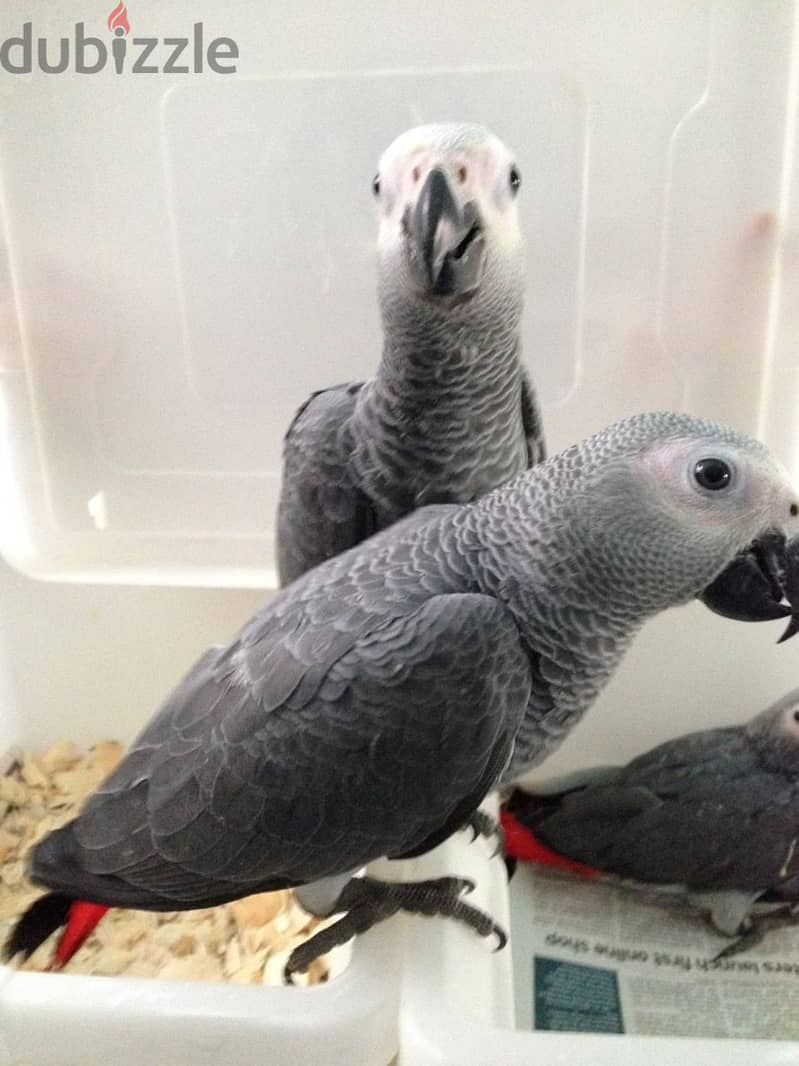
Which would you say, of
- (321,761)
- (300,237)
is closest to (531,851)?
(321,761)

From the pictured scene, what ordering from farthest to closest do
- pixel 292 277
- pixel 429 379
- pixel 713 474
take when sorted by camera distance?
1. pixel 292 277
2. pixel 429 379
3. pixel 713 474

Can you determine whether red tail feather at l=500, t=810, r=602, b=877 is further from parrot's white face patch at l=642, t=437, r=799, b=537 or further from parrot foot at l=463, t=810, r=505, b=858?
parrot's white face patch at l=642, t=437, r=799, b=537

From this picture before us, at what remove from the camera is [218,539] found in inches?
52.0

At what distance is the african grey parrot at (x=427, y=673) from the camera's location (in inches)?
23.4

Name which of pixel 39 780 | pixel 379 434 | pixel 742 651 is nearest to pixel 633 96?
pixel 379 434

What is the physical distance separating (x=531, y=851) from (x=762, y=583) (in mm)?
587

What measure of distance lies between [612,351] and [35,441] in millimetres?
905

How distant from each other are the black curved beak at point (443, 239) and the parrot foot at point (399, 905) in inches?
21.0

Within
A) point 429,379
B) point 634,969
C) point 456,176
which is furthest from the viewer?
point 634,969

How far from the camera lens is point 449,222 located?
653mm

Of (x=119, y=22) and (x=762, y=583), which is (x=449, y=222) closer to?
(x=762, y=583)

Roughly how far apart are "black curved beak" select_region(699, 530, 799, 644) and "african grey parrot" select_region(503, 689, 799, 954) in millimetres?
436

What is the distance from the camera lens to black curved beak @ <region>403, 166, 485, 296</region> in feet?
2.14

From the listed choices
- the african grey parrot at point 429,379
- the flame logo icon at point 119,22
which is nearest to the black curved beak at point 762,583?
the african grey parrot at point 429,379
